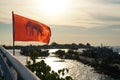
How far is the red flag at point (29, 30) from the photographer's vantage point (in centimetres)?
1333

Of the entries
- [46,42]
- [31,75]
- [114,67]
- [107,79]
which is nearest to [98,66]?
[114,67]

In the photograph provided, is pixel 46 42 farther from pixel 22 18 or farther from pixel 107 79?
pixel 107 79

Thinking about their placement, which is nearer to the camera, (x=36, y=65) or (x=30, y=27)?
(x=36, y=65)

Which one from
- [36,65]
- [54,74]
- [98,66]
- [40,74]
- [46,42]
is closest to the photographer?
[54,74]

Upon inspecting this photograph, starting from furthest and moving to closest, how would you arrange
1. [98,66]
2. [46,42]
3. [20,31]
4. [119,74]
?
1. [98,66]
2. [119,74]
3. [46,42]
4. [20,31]

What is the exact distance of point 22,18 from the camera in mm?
13664

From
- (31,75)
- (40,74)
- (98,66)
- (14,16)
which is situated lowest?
(98,66)

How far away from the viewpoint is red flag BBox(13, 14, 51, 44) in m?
13.3

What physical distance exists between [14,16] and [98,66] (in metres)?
150

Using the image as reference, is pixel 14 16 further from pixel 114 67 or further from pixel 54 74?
pixel 114 67

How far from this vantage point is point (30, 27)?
14.1 metres

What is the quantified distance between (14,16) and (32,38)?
1.17 metres

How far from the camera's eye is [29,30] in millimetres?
14086

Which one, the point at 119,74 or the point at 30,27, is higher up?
the point at 30,27
